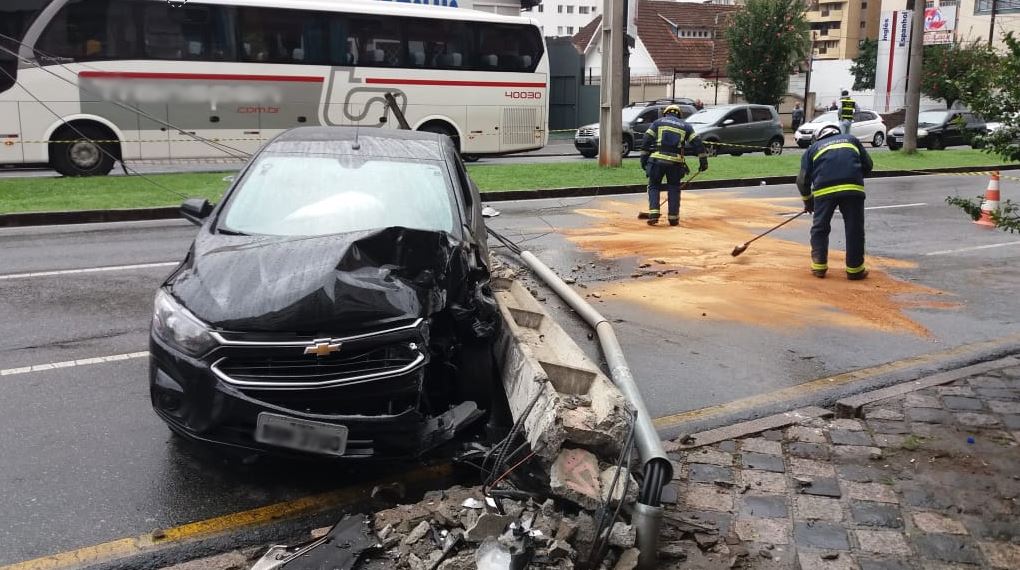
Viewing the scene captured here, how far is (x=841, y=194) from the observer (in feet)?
28.4

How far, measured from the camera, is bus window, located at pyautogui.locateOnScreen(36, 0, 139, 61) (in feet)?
54.1

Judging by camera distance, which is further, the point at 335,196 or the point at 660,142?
the point at 660,142

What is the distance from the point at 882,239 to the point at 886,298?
3587mm

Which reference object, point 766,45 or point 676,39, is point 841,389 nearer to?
point 766,45

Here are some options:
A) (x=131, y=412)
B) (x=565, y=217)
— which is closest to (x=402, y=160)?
(x=131, y=412)

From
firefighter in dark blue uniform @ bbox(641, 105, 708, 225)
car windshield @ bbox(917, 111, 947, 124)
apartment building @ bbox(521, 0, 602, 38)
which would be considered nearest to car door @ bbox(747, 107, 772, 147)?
car windshield @ bbox(917, 111, 947, 124)

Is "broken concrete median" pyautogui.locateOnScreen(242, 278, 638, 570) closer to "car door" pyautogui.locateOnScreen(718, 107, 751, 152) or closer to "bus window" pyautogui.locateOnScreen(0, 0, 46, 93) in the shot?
"bus window" pyautogui.locateOnScreen(0, 0, 46, 93)

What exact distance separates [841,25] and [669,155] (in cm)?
8163

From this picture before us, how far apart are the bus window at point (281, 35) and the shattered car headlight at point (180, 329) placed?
15.6 metres

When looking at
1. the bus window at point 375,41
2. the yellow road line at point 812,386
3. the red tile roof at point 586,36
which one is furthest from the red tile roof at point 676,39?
the yellow road line at point 812,386

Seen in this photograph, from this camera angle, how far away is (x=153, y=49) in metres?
17.4

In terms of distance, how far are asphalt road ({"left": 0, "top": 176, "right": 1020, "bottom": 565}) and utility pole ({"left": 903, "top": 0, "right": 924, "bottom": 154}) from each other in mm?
11600

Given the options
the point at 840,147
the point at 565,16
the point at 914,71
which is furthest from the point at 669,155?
the point at 565,16

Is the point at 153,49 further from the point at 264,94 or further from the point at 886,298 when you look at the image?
the point at 886,298
